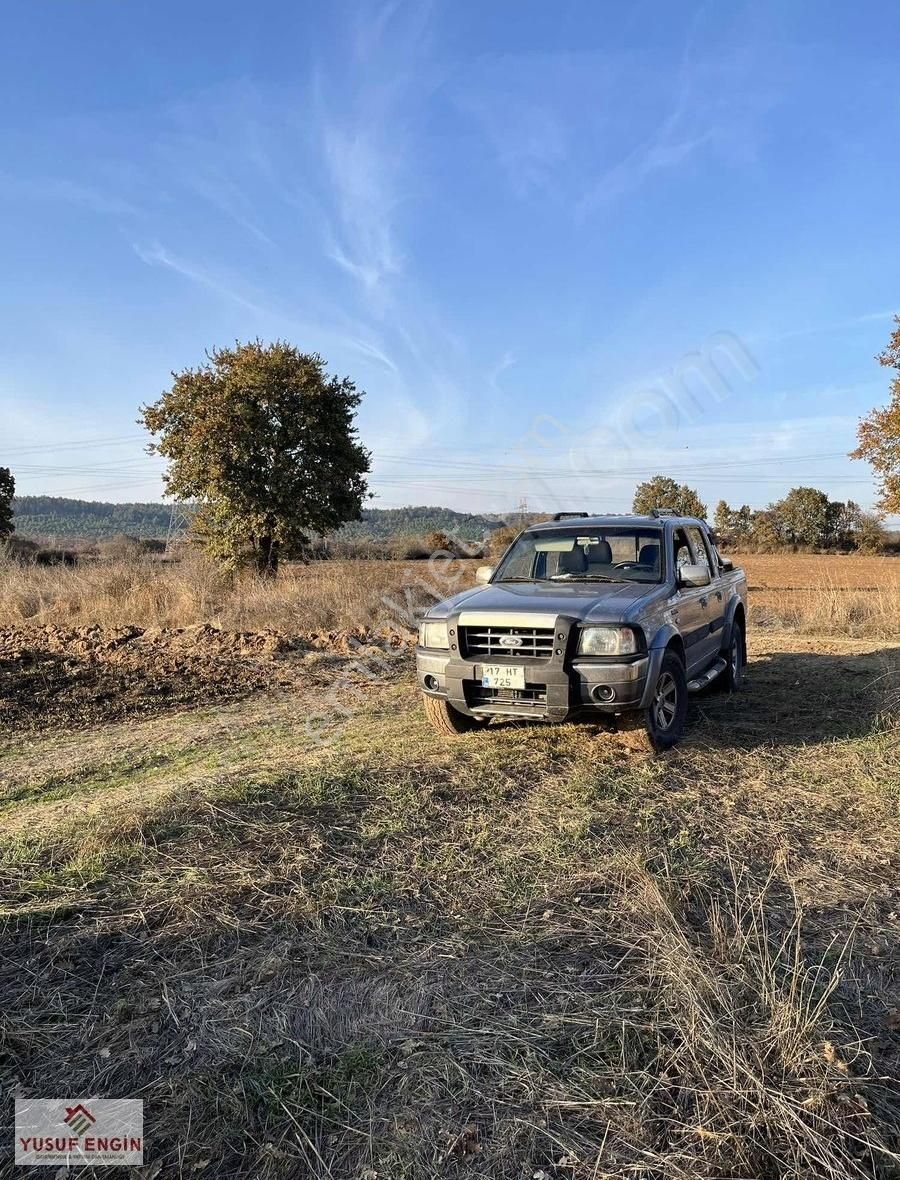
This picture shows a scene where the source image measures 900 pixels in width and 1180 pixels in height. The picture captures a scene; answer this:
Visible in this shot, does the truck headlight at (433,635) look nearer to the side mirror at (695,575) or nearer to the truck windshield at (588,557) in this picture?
the truck windshield at (588,557)

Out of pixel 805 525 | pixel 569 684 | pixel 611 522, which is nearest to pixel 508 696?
pixel 569 684

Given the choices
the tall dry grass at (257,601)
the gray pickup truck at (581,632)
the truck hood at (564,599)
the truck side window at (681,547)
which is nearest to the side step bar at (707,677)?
the gray pickup truck at (581,632)

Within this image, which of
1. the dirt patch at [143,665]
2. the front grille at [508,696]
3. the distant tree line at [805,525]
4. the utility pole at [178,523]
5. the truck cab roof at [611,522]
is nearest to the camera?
the front grille at [508,696]

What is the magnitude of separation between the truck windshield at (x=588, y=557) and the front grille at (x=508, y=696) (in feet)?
4.62

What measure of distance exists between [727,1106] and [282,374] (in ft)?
52.4

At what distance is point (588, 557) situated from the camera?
20.3 ft

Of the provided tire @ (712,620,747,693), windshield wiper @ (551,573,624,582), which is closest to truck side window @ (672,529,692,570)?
windshield wiper @ (551,573,624,582)

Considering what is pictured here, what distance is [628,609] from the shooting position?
16.1 feet

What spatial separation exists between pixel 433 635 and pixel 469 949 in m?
2.84

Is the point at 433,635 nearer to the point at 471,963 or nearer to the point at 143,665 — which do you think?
the point at 471,963

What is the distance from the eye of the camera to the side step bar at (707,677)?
5.91 m

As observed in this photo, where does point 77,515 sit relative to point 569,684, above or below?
above

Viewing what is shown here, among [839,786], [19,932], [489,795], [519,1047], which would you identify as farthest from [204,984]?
[839,786]

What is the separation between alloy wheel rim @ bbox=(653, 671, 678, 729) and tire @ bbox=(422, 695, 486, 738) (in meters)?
1.53
